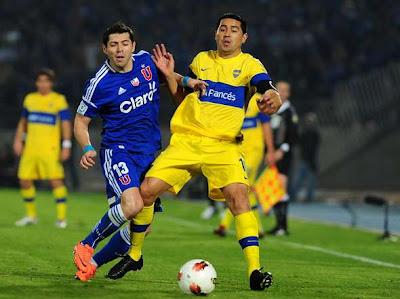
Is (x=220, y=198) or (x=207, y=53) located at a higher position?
(x=207, y=53)

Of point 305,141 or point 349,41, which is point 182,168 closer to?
point 305,141

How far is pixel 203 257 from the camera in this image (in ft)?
40.7

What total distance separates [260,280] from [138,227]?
1316 millimetres

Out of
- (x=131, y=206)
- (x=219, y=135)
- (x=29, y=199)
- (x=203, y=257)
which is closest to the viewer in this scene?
(x=131, y=206)

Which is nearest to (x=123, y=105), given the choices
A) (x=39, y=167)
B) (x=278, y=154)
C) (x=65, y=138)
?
(x=278, y=154)

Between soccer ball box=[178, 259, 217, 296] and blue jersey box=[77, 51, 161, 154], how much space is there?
1333 millimetres

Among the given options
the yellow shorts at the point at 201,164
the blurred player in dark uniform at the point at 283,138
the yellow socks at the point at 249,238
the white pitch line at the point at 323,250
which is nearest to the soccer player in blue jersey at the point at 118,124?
the yellow shorts at the point at 201,164

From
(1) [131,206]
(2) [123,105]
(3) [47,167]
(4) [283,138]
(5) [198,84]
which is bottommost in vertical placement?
(3) [47,167]

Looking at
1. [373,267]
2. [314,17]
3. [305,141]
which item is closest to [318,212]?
[305,141]

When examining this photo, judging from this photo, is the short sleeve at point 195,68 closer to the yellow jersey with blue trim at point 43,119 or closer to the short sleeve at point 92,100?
the short sleeve at point 92,100

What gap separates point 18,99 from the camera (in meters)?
31.5

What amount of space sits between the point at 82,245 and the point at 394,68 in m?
20.1

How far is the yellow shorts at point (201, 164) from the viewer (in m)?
9.43

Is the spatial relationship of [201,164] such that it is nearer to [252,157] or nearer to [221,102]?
[221,102]
